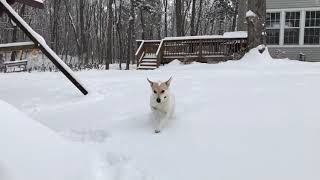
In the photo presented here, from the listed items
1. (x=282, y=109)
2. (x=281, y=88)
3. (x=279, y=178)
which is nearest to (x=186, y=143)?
(x=279, y=178)

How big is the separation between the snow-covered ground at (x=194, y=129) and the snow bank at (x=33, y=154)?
0.08 ft

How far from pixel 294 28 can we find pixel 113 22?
31.7m

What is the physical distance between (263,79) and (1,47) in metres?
6.07

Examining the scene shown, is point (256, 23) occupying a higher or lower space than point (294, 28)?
lower

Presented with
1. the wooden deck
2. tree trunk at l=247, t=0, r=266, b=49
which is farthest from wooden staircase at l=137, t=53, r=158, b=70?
tree trunk at l=247, t=0, r=266, b=49

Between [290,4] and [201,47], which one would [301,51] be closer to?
[290,4]

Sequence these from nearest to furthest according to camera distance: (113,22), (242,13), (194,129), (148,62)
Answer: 1. (194,129)
2. (242,13)
3. (148,62)
4. (113,22)

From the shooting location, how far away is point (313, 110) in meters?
6.74

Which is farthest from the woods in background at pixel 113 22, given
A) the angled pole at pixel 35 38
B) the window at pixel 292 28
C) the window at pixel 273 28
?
the angled pole at pixel 35 38

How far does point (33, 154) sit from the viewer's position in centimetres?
366

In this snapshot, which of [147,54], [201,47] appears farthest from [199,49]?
[147,54]

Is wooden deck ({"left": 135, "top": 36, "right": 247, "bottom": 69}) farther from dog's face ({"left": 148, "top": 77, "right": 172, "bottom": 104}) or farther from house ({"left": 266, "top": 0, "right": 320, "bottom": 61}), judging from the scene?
dog's face ({"left": 148, "top": 77, "right": 172, "bottom": 104})

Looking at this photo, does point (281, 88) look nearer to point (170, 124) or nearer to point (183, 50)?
point (170, 124)

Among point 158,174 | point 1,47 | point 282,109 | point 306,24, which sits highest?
point 306,24
